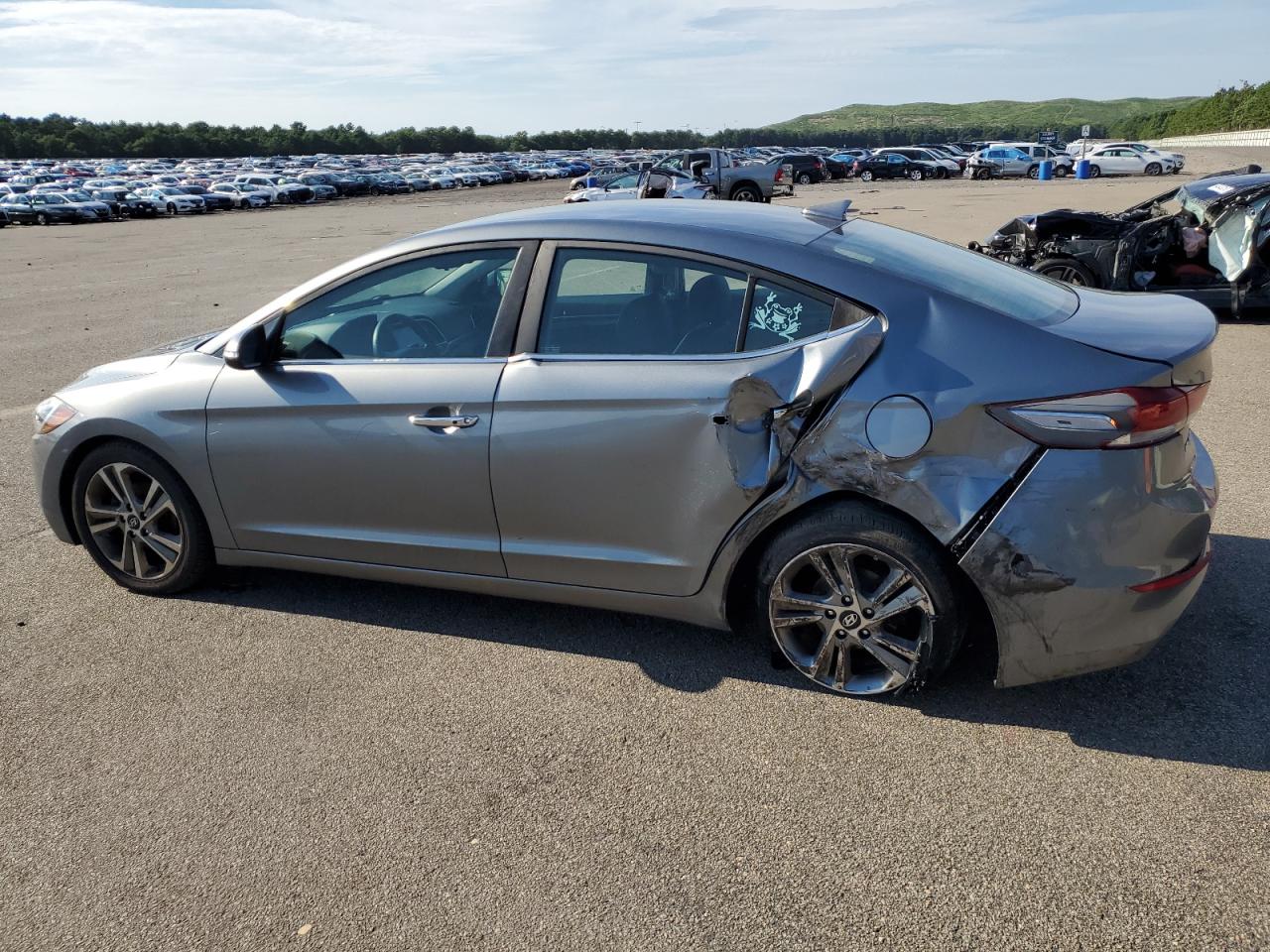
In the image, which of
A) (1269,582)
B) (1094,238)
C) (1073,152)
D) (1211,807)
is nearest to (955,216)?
(1094,238)

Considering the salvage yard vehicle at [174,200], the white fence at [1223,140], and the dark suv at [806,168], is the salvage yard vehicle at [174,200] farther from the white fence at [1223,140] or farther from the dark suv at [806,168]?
the white fence at [1223,140]

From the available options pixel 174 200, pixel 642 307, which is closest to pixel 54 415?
pixel 642 307

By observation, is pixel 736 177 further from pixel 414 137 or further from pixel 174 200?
pixel 414 137

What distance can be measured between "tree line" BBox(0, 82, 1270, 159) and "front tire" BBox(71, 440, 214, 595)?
260ft

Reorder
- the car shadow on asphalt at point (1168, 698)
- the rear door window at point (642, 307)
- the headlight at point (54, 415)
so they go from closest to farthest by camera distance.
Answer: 1. the car shadow on asphalt at point (1168, 698)
2. the rear door window at point (642, 307)
3. the headlight at point (54, 415)

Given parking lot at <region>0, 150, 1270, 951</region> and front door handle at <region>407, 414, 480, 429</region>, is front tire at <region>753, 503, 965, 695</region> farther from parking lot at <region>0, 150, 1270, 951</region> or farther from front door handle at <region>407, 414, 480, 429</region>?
front door handle at <region>407, 414, 480, 429</region>

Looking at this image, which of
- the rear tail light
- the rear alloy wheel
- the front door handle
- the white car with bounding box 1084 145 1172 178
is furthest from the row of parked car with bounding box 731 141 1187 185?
the rear tail light

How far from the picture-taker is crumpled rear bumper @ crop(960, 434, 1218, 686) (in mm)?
3018

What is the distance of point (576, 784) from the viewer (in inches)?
124

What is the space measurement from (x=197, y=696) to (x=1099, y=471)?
10.3 ft

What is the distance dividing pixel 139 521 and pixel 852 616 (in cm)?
308

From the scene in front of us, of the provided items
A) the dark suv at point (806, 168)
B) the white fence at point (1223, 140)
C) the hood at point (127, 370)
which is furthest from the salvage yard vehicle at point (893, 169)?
the hood at point (127, 370)

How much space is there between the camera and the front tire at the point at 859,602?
128 inches

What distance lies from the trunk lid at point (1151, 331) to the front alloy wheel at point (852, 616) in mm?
925
